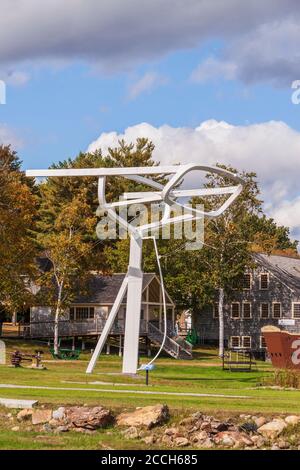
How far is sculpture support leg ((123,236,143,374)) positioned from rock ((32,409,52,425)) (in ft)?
43.4

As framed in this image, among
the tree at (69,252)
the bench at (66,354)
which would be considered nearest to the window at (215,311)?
the tree at (69,252)

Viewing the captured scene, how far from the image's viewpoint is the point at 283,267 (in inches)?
2980

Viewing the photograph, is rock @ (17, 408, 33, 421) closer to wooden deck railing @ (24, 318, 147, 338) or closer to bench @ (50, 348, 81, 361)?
bench @ (50, 348, 81, 361)

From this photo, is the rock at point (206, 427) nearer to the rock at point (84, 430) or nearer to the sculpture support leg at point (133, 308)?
the rock at point (84, 430)

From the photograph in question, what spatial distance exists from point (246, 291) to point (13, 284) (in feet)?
81.4

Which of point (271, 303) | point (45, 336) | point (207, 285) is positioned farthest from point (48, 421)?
point (271, 303)

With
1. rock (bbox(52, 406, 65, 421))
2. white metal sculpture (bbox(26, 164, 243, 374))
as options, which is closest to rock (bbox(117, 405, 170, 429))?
rock (bbox(52, 406, 65, 421))

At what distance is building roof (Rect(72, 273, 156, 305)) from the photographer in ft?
210

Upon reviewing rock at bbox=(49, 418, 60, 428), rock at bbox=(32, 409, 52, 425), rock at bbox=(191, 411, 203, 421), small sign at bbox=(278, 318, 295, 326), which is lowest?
rock at bbox=(49, 418, 60, 428)

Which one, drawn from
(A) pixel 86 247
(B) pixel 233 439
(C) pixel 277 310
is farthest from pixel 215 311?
(B) pixel 233 439

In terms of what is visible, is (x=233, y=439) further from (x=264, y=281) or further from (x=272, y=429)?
(x=264, y=281)

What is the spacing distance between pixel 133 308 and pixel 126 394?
30.7 ft

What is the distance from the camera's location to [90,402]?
26.3 metres

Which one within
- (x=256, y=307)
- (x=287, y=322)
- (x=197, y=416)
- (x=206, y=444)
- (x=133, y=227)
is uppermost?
(x=133, y=227)
